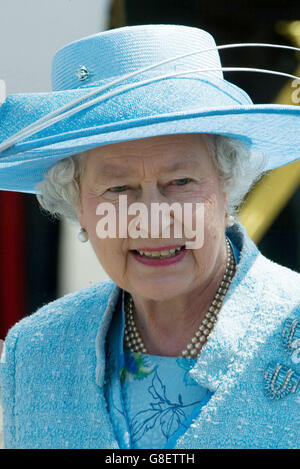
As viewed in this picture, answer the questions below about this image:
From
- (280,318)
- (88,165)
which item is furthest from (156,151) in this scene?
(280,318)

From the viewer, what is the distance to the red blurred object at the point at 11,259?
3.71 m

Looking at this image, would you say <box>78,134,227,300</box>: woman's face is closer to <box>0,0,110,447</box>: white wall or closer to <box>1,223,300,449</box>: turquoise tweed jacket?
<box>1,223,300,449</box>: turquoise tweed jacket

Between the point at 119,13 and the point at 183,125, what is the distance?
2.12m

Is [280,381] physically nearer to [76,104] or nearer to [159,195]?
[159,195]

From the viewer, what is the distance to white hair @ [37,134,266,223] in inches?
71.7

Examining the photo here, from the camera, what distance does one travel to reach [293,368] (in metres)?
1.65

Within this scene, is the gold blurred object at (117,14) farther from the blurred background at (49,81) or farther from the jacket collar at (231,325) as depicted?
the jacket collar at (231,325)

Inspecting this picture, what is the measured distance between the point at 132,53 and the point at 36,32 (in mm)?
1713

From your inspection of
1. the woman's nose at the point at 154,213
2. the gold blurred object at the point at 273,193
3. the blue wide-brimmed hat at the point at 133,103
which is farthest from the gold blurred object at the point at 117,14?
the woman's nose at the point at 154,213

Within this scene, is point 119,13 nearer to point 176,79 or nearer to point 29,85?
point 29,85

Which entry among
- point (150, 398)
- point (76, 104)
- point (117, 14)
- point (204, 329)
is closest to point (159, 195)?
point (76, 104)

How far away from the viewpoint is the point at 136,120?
1.57 meters

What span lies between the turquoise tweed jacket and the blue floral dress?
0.04 m

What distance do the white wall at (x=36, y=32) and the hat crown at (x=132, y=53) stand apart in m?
1.43
